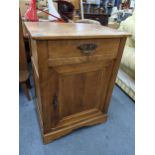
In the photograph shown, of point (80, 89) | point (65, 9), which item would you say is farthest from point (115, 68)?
point (65, 9)

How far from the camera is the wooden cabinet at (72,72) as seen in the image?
0.75m

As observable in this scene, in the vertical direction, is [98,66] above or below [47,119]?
above

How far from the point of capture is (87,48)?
82 centimetres

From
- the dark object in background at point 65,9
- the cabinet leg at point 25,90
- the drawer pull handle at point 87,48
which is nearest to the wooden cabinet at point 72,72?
the drawer pull handle at point 87,48

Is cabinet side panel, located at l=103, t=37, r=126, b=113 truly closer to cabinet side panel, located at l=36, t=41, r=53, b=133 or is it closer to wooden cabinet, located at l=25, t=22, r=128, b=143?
wooden cabinet, located at l=25, t=22, r=128, b=143

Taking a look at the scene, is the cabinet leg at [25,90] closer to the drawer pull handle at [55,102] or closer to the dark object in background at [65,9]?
the drawer pull handle at [55,102]

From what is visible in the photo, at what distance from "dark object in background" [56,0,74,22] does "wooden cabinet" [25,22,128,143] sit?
1.26 metres

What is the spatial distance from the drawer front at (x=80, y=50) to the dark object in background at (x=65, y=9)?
1.38m

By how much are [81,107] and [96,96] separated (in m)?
0.14

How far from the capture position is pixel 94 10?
3.71m

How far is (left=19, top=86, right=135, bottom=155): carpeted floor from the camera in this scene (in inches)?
40.9

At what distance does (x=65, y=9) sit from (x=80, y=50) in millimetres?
1592

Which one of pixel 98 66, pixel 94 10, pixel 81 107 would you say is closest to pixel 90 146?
pixel 81 107
